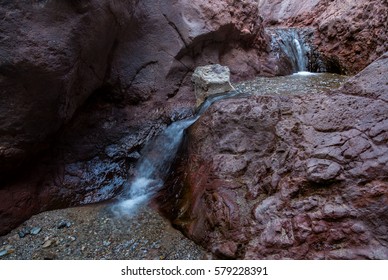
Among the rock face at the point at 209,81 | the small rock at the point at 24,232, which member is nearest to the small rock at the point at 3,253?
the small rock at the point at 24,232

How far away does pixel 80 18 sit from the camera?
354 cm

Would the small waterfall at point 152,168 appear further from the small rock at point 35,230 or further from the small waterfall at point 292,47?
the small waterfall at point 292,47

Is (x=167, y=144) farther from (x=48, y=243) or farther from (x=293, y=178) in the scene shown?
(x=293, y=178)

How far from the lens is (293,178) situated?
273cm

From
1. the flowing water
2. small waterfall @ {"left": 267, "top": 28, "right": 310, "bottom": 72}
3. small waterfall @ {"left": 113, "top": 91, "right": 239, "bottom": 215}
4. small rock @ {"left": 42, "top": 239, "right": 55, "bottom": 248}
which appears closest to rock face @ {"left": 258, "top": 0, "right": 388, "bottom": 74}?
small waterfall @ {"left": 267, "top": 28, "right": 310, "bottom": 72}

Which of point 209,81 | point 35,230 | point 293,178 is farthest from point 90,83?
point 293,178

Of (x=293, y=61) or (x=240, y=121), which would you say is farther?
(x=293, y=61)

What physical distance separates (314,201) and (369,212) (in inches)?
16.4

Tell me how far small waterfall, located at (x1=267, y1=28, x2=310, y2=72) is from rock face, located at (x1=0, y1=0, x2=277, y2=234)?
141 cm

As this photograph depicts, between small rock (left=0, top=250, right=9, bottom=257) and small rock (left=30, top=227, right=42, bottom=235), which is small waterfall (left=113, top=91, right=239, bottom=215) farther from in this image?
small rock (left=0, top=250, right=9, bottom=257)

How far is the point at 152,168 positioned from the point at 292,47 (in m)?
5.83

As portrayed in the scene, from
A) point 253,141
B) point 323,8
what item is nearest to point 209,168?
point 253,141

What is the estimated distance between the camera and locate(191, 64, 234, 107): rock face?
520 centimetres

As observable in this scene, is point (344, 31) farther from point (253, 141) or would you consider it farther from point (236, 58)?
point (253, 141)
